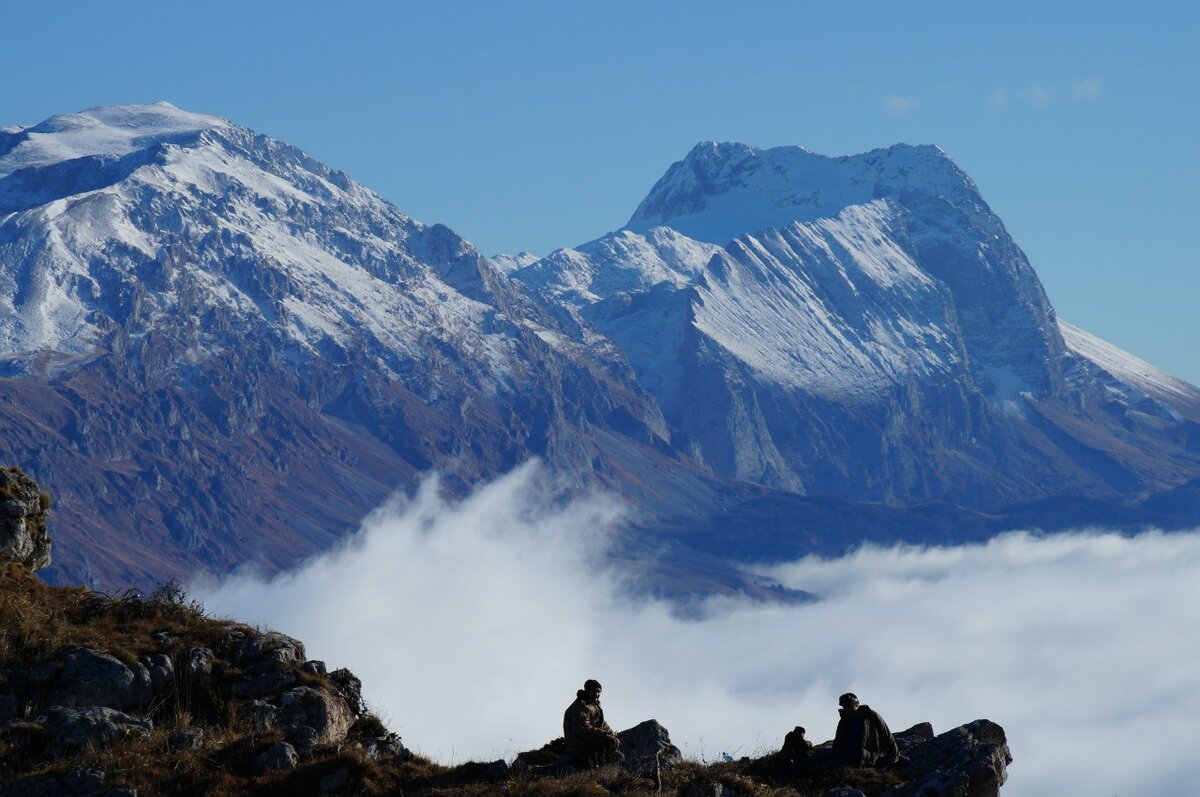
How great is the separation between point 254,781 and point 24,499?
16542mm

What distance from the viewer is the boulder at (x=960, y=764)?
3738 cm

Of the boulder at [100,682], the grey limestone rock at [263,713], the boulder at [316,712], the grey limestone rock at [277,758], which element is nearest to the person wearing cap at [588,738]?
the boulder at [316,712]

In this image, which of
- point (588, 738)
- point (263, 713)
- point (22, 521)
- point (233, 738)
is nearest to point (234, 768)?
point (233, 738)

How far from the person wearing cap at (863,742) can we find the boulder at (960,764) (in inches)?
22.0

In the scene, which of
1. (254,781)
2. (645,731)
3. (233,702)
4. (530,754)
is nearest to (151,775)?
(254,781)

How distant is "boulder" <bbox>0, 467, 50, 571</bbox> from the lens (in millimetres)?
49438

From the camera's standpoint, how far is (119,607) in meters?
46.0

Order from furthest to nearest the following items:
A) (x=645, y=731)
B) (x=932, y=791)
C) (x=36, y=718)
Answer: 1. (x=645, y=731)
2. (x=36, y=718)
3. (x=932, y=791)

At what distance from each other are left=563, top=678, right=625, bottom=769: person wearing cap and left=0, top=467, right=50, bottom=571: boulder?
17398 mm

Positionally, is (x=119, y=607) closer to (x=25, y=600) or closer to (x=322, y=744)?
(x=25, y=600)

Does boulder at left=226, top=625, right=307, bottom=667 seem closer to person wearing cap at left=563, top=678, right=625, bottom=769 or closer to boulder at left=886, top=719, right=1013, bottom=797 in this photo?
person wearing cap at left=563, top=678, right=625, bottom=769

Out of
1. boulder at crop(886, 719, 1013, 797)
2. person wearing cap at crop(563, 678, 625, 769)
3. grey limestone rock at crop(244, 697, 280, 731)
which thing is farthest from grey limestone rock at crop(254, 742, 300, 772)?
boulder at crop(886, 719, 1013, 797)

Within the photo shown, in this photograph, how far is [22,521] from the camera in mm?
49938

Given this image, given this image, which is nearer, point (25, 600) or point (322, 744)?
point (322, 744)
